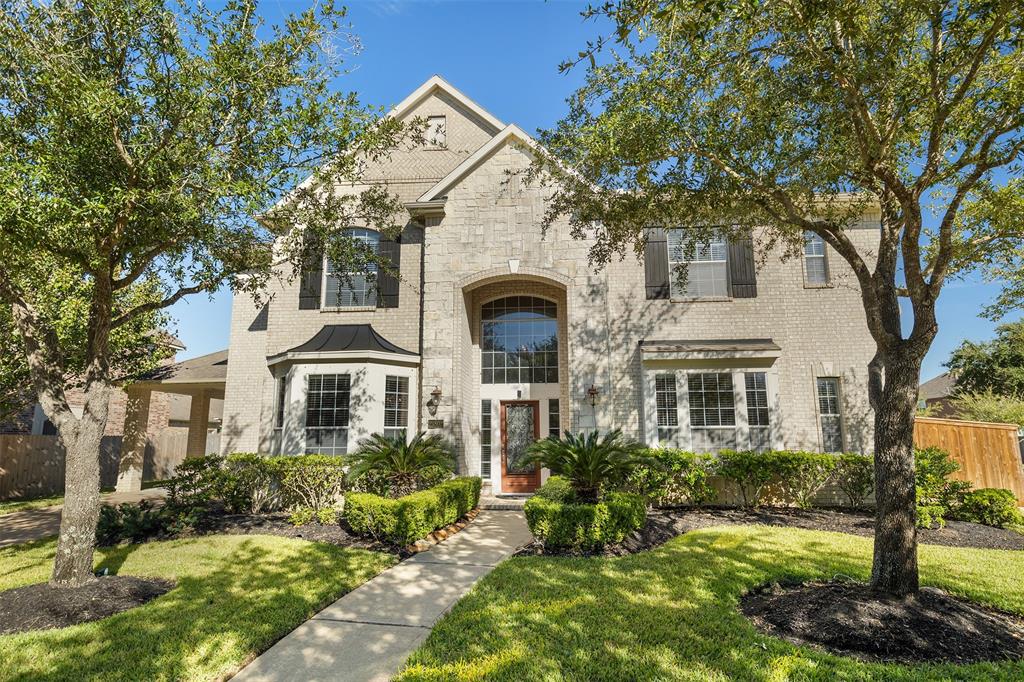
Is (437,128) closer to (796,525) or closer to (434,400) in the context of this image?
(434,400)

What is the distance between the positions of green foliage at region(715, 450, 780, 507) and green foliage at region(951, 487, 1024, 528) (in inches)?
→ 126

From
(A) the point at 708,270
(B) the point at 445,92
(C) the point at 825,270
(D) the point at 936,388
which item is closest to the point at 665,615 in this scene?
(A) the point at 708,270

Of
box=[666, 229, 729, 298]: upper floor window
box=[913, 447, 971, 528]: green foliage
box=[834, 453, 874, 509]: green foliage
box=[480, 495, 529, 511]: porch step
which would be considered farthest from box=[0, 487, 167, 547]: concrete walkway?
box=[913, 447, 971, 528]: green foliage

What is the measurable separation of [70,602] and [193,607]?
1.31 metres

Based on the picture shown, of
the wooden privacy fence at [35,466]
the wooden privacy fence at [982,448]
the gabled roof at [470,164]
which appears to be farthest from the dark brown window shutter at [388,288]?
the wooden privacy fence at [982,448]

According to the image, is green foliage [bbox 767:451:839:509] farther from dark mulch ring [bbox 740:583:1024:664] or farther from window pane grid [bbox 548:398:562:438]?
dark mulch ring [bbox 740:583:1024:664]

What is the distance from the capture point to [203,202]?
640cm

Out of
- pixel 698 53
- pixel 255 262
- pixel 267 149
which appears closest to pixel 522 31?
pixel 698 53

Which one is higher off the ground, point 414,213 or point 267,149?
point 414,213

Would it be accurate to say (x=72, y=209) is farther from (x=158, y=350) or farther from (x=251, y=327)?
(x=158, y=350)

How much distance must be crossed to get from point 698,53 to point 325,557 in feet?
25.9

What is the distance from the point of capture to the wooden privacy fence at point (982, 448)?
1201 cm

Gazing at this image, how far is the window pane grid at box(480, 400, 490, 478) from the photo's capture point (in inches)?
530

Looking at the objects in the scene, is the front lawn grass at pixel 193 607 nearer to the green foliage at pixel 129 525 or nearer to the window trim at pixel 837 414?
the green foliage at pixel 129 525
